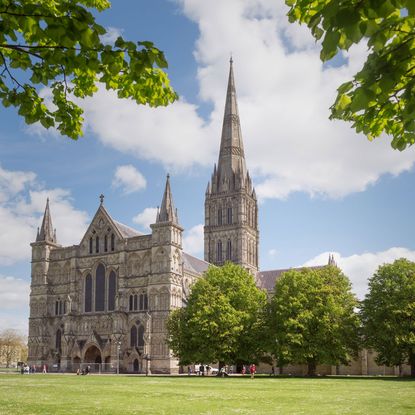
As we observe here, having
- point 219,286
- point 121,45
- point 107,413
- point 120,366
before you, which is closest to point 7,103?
point 121,45

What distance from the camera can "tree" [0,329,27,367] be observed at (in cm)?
13599

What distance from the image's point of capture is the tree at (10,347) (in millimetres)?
135988

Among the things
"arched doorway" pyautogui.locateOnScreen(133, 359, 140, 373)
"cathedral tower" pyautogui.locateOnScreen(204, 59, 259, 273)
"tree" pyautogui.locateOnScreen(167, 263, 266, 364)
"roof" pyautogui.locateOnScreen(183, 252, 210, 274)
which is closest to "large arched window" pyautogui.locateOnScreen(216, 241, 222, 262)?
"cathedral tower" pyautogui.locateOnScreen(204, 59, 259, 273)

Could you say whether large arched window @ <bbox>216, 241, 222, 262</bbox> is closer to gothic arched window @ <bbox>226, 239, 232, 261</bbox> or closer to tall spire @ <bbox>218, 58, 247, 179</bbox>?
gothic arched window @ <bbox>226, 239, 232, 261</bbox>

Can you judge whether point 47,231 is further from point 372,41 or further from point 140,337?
point 372,41

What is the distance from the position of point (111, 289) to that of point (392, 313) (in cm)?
3867

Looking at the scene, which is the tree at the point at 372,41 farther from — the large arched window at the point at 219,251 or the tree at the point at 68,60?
the large arched window at the point at 219,251

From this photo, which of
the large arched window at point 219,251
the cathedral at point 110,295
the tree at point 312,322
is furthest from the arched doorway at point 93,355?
the large arched window at point 219,251

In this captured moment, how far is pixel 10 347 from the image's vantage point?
141750 mm

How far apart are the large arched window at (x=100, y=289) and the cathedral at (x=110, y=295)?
0.46 feet

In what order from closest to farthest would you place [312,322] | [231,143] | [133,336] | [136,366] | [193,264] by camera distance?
[312,322], [136,366], [133,336], [193,264], [231,143]

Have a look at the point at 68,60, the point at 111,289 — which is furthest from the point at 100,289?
the point at 68,60

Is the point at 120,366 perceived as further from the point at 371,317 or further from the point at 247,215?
the point at 247,215

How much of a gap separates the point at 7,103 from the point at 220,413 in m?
12.7
